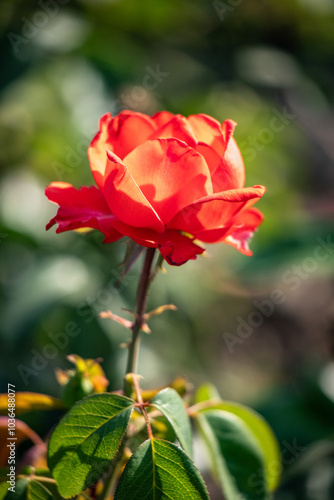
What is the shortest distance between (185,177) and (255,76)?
1.52 m

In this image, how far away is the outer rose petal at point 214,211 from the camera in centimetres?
46

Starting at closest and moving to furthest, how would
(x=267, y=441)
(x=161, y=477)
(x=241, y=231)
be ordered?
(x=161, y=477)
(x=241, y=231)
(x=267, y=441)

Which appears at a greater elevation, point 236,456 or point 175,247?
point 175,247

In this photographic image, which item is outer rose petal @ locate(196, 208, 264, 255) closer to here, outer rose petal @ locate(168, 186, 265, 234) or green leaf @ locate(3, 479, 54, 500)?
outer rose petal @ locate(168, 186, 265, 234)

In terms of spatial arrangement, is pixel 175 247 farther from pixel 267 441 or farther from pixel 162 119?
pixel 267 441

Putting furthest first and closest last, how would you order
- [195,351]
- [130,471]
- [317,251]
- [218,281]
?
1. [218,281]
2. [195,351]
3. [317,251]
4. [130,471]

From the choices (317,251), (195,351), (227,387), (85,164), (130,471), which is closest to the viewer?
(130,471)

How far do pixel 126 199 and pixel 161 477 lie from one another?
0.85ft

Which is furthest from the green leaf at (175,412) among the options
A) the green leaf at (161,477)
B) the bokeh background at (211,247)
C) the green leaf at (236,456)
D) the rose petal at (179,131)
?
the bokeh background at (211,247)

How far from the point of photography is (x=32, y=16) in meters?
1.57

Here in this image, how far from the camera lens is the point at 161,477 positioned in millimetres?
452

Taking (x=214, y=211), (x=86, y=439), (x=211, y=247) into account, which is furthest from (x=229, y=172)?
(x=211, y=247)

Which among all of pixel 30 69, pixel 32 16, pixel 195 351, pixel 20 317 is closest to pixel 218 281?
pixel 195 351

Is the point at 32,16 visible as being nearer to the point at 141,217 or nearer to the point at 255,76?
the point at 255,76
